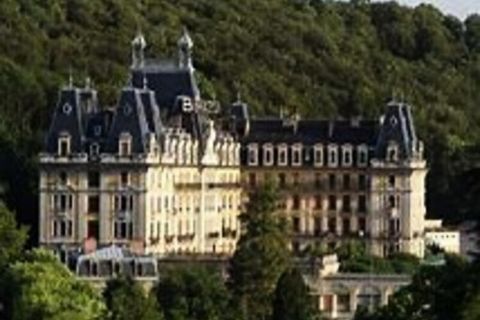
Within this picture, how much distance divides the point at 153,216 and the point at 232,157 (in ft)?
33.4

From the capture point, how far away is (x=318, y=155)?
107812 mm

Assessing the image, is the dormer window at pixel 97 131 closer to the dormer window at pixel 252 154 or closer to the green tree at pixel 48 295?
the dormer window at pixel 252 154

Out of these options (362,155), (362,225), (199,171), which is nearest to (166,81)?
(199,171)

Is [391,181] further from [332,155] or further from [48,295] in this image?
[48,295]

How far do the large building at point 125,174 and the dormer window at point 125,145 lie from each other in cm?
3

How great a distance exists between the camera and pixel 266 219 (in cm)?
9175

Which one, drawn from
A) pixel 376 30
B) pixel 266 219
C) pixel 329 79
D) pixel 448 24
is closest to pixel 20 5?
pixel 329 79

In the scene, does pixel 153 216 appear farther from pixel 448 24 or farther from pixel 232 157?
pixel 448 24

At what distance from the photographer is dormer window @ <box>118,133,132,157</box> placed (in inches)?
3799

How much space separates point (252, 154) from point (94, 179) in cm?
1219

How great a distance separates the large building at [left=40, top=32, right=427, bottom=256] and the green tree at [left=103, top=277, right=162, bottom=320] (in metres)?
13.5

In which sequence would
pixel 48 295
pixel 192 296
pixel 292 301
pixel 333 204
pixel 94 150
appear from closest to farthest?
pixel 48 295 < pixel 292 301 < pixel 192 296 < pixel 94 150 < pixel 333 204

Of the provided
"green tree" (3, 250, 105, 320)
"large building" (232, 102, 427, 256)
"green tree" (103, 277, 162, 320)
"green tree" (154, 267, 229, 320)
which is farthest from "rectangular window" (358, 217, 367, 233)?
"green tree" (103, 277, 162, 320)

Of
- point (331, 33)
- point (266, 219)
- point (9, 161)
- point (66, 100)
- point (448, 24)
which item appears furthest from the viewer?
point (448, 24)
